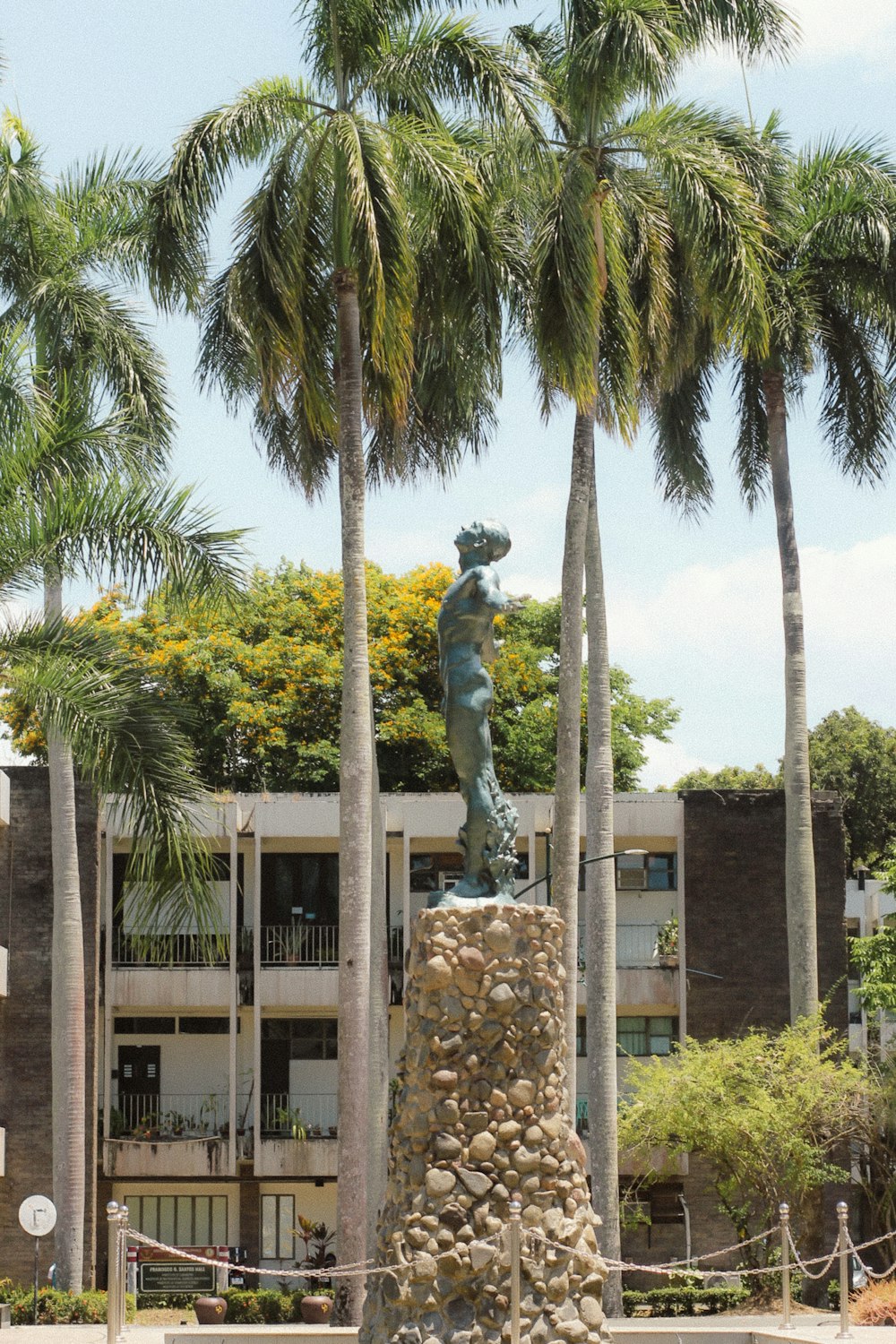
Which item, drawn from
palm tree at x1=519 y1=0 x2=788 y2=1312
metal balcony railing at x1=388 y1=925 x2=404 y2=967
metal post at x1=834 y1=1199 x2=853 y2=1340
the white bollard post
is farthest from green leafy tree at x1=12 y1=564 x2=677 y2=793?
metal post at x1=834 y1=1199 x2=853 y2=1340

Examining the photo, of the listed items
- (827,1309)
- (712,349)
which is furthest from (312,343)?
(827,1309)

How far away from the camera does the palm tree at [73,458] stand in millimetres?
21688

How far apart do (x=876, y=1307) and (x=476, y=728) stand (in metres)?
9.97

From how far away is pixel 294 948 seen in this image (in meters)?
38.8

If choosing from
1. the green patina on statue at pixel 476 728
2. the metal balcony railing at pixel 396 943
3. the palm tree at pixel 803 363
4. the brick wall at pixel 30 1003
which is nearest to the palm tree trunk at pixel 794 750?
the palm tree at pixel 803 363

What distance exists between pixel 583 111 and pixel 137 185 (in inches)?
323

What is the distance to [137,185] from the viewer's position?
33.3 m

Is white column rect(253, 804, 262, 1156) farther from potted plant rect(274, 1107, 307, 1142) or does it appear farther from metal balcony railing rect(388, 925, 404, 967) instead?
metal balcony railing rect(388, 925, 404, 967)

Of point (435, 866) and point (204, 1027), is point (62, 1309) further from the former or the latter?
point (435, 866)

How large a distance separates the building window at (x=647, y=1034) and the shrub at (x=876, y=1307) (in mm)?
16056

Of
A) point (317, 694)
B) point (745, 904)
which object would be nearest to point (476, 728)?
point (745, 904)

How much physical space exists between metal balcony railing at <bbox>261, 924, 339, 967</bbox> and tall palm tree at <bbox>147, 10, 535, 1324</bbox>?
43.5 feet

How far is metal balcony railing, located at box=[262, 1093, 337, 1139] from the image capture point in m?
37.8

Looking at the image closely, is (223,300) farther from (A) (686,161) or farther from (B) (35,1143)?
(B) (35,1143)
